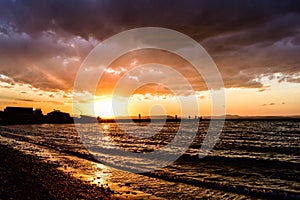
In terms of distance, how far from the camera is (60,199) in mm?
12758

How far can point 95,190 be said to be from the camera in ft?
49.8

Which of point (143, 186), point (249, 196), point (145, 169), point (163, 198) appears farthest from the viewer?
point (145, 169)

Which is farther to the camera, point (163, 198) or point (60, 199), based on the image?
point (163, 198)

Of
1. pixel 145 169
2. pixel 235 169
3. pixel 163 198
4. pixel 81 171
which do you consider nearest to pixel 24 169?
pixel 81 171

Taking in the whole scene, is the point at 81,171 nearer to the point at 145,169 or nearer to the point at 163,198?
the point at 145,169

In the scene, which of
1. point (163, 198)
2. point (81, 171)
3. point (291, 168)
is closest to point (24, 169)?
point (81, 171)

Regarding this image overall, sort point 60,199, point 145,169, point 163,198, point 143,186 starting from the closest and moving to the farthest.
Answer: point 60,199 → point 163,198 → point 143,186 → point 145,169

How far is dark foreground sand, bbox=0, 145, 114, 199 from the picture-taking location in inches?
528

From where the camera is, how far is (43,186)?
1551 centimetres

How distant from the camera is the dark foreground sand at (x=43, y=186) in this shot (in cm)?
1341

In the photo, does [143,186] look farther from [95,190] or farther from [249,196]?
[249,196]

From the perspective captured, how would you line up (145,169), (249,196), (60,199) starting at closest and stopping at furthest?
(60,199) < (249,196) < (145,169)

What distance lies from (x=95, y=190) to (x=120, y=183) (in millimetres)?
2908

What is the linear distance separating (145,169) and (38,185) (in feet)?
35.7
